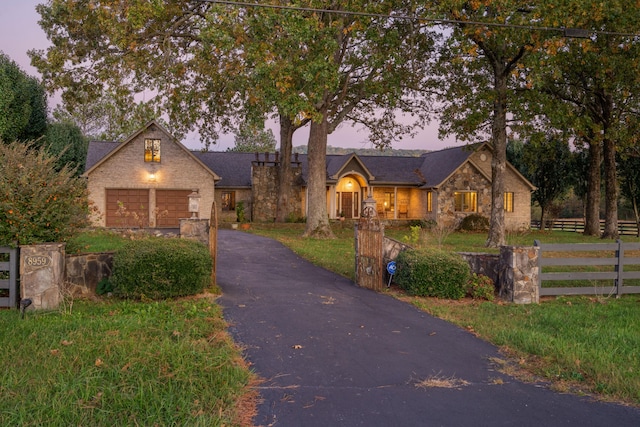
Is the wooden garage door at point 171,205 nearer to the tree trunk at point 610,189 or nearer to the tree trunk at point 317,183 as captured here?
the tree trunk at point 317,183

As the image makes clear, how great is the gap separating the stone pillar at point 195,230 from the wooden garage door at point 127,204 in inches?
834

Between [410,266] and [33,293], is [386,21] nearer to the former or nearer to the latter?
[410,266]

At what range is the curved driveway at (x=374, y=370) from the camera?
509 cm

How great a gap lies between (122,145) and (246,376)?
94.5 feet

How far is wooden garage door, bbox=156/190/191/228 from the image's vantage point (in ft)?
109

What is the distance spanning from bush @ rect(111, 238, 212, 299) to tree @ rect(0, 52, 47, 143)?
2585 cm

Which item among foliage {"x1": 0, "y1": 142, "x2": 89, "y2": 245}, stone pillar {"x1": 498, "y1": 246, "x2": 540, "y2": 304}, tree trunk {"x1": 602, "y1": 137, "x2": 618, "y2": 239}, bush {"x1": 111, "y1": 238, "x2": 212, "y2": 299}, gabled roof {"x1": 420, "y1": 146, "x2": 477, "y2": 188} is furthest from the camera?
gabled roof {"x1": 420, "y1": 146, "x2": 477, "y2": 188}

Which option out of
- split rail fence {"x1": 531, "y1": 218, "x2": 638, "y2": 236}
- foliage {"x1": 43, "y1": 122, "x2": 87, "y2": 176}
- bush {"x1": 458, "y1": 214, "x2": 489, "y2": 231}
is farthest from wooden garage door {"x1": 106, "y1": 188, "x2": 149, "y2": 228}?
split rail fence {"x1": 531, "y1": 218, "x2": 638, "y2": 236}

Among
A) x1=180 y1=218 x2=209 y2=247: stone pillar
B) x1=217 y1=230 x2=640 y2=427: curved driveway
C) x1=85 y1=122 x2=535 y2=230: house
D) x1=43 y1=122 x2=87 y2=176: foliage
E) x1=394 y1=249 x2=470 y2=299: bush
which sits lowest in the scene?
x1=217 y1=230 x2=640 y2=427: curved driveway

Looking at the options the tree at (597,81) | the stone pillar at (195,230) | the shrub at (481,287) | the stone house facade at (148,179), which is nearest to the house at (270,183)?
the stone house facade at (148,179)

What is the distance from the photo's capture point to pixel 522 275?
36.1 feet

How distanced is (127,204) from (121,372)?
28.6m

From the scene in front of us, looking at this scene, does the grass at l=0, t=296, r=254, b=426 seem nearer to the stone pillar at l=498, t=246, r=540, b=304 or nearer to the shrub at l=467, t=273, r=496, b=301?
the shrub at l=467, t=273, r=496, b=301

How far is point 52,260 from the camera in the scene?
9.19 m
